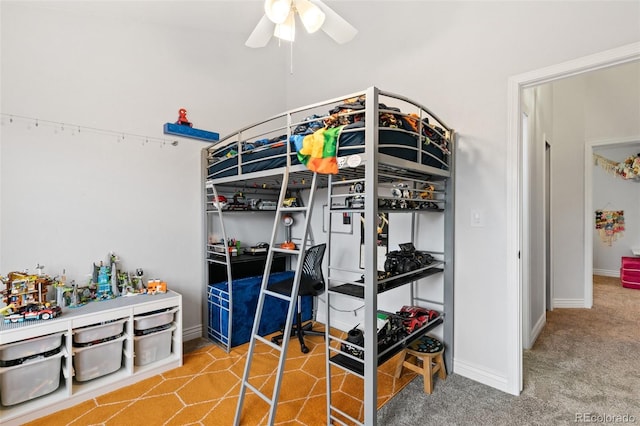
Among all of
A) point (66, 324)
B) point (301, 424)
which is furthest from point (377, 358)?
point (66, 324)

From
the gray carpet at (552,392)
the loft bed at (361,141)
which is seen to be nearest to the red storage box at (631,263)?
the gray carpet at (552,392)

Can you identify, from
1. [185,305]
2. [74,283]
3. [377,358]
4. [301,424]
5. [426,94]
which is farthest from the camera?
[185,305]

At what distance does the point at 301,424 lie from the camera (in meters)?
1.85

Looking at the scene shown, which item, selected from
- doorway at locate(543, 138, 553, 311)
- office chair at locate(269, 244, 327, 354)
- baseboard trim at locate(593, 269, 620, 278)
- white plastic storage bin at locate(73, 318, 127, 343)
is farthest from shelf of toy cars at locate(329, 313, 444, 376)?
baseboard trim at locate(593, 269, 620, 278)

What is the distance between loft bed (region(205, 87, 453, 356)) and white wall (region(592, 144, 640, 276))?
212 inches

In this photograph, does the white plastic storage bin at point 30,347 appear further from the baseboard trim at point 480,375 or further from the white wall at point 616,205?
the white wall at point 616,205

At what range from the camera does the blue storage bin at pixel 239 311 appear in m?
2.88

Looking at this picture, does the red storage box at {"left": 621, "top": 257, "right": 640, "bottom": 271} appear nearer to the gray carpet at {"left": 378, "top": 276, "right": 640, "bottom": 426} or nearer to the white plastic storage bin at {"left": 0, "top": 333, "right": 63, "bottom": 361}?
the gray carpet at {"left": 378, "top": 276, "right": 640, "bottom": 426}

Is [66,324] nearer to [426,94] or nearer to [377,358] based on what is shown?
[377,358]

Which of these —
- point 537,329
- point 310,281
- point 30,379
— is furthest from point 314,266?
point 537,329

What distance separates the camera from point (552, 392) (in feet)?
7.01

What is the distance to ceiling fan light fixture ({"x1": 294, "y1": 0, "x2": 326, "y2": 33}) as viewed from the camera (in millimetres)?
1824

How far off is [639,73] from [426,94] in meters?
3.53

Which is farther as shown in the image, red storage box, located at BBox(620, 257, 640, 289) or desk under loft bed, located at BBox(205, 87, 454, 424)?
red storage box, located at BBox(620, 257, 640, 289)
